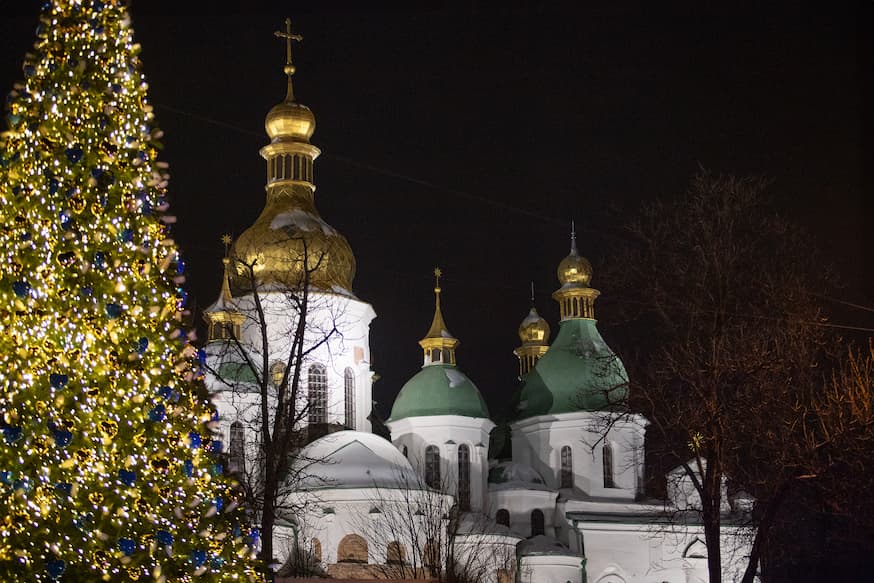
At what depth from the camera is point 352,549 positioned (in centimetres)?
3712

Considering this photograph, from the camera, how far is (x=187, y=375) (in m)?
10.4

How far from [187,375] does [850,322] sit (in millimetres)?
17956

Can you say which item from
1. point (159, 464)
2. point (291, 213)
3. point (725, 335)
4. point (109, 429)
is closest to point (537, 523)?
point (291, 213)

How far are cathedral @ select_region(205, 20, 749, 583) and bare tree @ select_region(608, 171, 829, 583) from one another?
16.5 meters

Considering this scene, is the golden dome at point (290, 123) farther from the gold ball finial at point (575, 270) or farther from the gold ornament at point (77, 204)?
the gold ornament at point (77, 204)

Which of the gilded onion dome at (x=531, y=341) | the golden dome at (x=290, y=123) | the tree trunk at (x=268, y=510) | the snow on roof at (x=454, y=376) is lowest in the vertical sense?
the tree trunk at (x=268, y=510)

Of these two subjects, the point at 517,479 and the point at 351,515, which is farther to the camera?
the point at 517,479

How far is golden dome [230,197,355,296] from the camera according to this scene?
40000 mm

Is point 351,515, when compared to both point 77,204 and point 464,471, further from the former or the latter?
point 77,204

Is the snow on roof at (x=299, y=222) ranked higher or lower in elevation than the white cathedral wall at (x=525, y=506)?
higher

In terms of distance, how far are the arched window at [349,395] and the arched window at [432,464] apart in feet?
10.4

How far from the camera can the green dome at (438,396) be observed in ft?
143

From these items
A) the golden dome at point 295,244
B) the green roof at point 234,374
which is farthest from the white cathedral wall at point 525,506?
the green roof at point 234,374

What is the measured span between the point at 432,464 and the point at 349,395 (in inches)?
152
